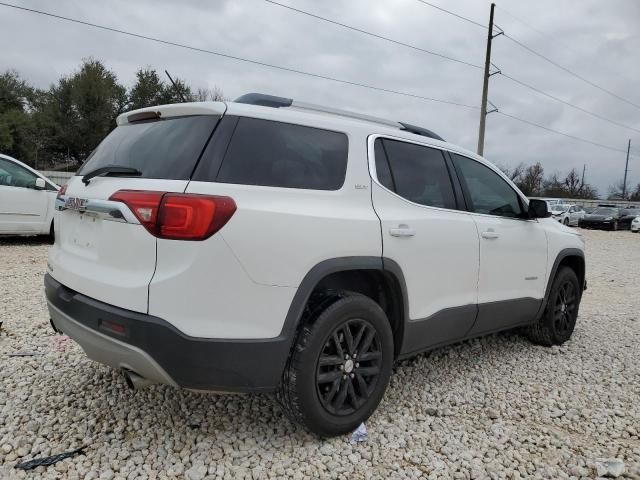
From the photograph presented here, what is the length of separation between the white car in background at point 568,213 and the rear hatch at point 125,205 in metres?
29.0

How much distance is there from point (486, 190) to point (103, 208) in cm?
279

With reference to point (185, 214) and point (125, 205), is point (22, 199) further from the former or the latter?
point (185, 214)

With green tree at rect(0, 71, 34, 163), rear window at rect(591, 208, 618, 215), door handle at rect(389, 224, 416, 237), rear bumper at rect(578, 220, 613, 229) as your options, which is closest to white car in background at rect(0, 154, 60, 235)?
door handle at rect(389, 224, 416, 237)

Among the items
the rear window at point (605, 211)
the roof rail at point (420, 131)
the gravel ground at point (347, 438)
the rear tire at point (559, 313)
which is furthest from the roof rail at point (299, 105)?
the rear window at point (605, 211)

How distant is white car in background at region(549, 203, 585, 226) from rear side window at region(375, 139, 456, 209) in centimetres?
2747

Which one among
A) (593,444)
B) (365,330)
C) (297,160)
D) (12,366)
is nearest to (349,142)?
(297,160)

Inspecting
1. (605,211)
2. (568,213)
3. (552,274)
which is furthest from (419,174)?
(605,211)

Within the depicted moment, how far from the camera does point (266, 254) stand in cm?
223

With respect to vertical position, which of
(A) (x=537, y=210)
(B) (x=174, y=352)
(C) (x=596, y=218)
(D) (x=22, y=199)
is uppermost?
(C) (x=596, y=218)

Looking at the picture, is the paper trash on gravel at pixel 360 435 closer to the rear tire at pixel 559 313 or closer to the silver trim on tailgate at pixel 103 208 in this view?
the silver trim on tailgate at pixel 103 208

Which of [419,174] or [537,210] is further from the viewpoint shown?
[537,210]

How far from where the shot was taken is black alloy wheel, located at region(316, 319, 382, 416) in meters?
2.56

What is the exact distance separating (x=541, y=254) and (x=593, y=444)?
174 centimetres

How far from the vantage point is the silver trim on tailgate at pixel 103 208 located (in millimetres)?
2227
